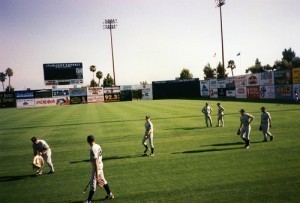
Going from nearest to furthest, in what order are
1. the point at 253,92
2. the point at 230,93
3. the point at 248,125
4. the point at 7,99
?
the point at 248,125
the point at 253,92
the point at 230,93
the point at 7,99

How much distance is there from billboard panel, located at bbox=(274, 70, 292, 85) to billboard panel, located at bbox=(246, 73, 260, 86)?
4.76 meters

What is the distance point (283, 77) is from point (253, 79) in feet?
26.2

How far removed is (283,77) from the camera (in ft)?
144

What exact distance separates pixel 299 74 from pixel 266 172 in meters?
35.1

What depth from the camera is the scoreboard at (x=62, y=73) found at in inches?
2482

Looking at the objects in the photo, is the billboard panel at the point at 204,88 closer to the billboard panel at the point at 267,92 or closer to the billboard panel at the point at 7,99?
the billboard panel at the point at 267,92

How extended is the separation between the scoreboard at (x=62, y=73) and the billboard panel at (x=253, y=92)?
1413 inches

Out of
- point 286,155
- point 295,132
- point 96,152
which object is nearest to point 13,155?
point 96,152

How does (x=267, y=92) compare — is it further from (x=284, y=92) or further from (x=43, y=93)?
(x=43, y=93)

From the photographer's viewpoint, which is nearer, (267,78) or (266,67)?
(267,78)

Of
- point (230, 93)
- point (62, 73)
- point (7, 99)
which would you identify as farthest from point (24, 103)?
point (230, 93)

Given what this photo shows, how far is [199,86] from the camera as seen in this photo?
76438mm

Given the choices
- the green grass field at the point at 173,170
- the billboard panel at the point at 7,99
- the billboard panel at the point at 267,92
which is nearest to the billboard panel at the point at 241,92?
the billboard panel at the point at 267,92

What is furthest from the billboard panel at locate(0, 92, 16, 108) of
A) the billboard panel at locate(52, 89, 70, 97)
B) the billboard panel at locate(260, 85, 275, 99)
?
the billboard panel at locate(260, 85, 275, 99)
